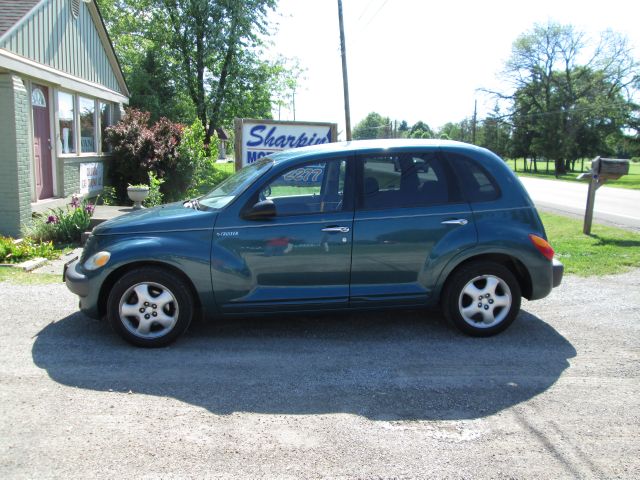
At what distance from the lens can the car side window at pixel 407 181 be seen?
5254mm

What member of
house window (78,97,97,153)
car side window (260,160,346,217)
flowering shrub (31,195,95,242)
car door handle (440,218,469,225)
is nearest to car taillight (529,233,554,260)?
car door handle (440,218,469,225)

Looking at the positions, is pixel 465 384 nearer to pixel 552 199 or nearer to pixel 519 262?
pixel 519 262

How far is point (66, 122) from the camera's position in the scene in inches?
498

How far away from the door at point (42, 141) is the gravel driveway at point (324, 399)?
6.39 metres

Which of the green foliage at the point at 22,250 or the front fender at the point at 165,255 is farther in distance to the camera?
the green foliage at the point at 22,250

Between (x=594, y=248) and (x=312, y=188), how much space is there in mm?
6369

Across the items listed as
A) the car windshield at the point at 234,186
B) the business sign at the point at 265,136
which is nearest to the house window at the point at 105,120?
the business sign at the point at 265,136

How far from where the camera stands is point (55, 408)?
3855 mm

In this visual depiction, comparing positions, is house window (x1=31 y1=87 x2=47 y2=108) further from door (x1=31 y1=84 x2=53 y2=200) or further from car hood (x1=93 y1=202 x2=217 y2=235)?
car hood (x1=93 y1=202 x2=217 y2=235)

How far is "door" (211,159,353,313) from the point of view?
4.98 metres

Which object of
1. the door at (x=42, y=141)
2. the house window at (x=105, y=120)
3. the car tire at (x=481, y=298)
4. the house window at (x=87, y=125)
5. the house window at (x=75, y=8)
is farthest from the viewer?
the house window at (x=105, y=120)

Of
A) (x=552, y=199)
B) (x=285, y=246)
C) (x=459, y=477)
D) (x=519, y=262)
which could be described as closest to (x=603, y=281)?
(x=519, y=262)

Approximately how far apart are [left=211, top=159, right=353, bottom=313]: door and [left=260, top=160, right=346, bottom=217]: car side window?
0.04 feet

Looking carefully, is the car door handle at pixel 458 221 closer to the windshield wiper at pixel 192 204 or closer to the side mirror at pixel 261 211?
the side mirror at pixel 261 211
